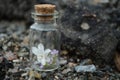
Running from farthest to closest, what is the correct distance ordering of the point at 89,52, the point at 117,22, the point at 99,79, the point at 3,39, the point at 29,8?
the point at 29,8 < the point at 117,22 < the point at 3,39 < the point at 89,52 < the point at 99,79

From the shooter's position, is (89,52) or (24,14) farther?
(24,14)

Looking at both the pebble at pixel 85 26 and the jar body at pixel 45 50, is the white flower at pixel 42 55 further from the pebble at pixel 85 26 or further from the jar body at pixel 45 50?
the pebble at pixel 85 26

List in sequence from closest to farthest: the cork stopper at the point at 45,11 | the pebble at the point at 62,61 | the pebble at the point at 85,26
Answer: the cork stopper at the point at 45,11 → the pebble at the point at 62,61 → the pebble at the point at 85,26

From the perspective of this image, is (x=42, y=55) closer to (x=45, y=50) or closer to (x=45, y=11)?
(x=45, y=50)

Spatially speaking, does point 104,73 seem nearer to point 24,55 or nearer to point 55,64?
point 55,64

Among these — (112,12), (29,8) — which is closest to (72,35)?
(112,12)

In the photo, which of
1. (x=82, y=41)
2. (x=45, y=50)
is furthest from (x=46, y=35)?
(x=82, y=41)

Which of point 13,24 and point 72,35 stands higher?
point 72,35

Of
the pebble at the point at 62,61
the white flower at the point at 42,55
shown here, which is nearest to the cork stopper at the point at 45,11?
the white flower at the point at 42,55
